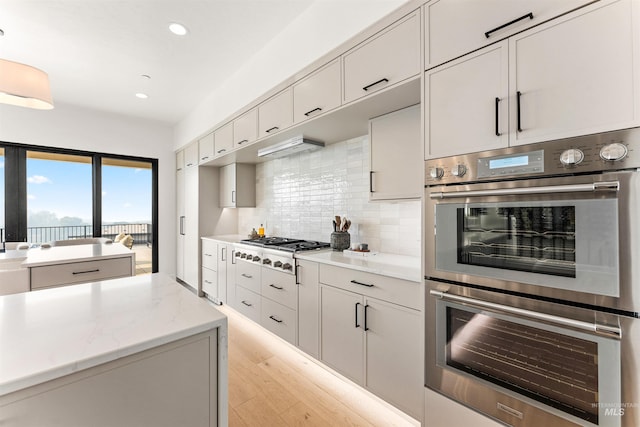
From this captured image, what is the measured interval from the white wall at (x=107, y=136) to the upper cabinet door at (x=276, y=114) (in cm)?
312

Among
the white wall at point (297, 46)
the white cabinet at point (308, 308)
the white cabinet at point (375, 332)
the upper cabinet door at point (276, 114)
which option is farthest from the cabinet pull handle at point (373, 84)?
the white cabinet at point (308, 308)

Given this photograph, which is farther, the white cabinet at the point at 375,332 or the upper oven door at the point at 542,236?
the white cabinet at the point at 375,332

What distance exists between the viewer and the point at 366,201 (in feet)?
8.48

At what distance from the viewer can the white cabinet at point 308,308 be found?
2168mm

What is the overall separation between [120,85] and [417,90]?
373 cm

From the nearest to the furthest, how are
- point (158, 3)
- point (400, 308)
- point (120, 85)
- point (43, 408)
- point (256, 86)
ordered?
point (43, 408) → point (400, 308) → point (158, 3) → point (256, 86) → point (120, 85)

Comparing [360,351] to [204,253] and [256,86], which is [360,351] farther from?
[204,253]

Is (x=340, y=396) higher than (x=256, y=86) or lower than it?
lower

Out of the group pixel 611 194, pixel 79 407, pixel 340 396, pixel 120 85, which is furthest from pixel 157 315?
pixel 120 85

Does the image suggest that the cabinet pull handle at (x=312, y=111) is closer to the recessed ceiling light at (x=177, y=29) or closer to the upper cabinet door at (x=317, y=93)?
the upper cabinet door at (x=317, y=93)

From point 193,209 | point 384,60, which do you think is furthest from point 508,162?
point 193,209

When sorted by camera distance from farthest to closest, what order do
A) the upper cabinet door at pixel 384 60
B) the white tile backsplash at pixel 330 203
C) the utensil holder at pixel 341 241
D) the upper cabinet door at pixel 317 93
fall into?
the utensil holder at pixel 341 241, the white tile backsplash at pixel 330 203, the upper cabinet door at pixel 317 93, the upper cabinet door at pixel 384 60

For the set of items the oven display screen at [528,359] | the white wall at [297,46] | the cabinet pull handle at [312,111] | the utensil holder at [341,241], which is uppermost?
the white wall at [297,46]

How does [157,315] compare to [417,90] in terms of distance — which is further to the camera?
[417,90]
